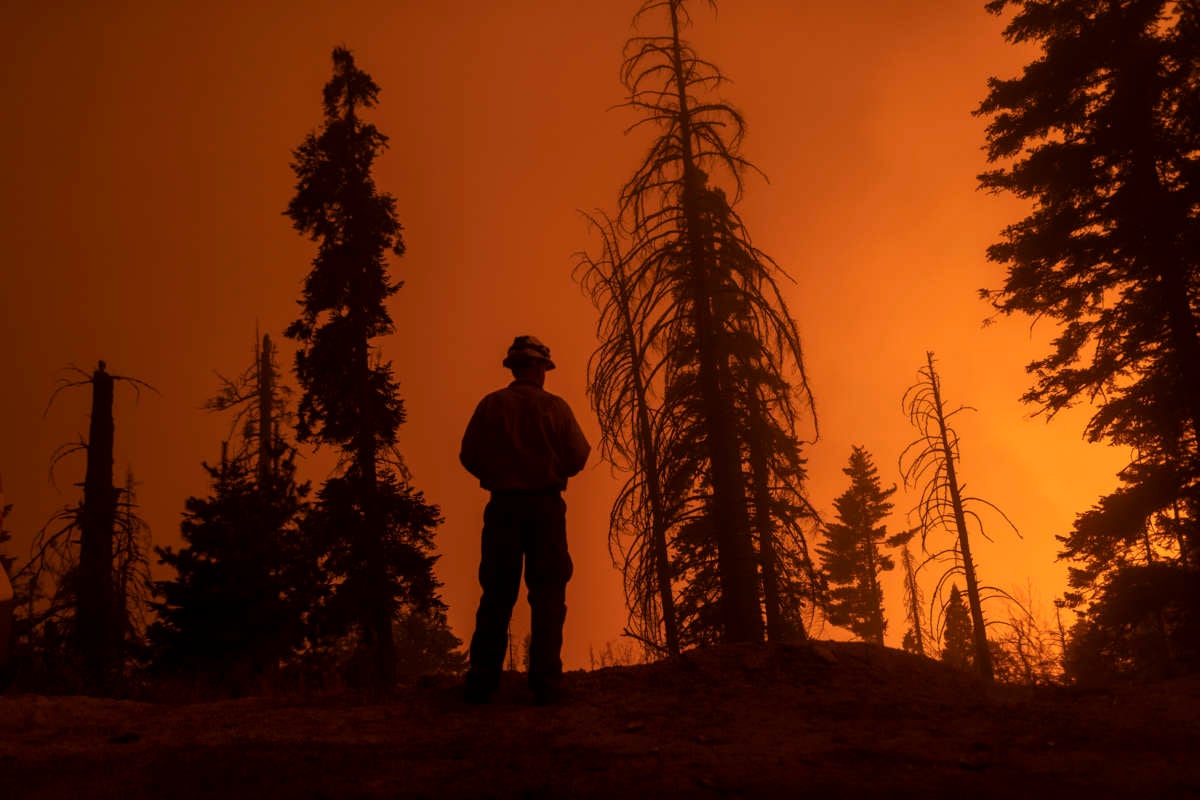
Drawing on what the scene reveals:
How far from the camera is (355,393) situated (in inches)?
721

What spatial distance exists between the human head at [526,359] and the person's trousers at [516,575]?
1.04 metres

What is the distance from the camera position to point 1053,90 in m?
15.0

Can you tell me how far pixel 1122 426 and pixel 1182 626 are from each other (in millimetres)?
3916

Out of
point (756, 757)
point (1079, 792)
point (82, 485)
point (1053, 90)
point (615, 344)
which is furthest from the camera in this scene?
point (82, 485)

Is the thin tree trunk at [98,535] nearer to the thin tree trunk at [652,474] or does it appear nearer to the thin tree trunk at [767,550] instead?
the thin tree trunk at [652,474]

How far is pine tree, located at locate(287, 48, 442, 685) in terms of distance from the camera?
57.3 ft

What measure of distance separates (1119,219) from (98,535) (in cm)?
2104

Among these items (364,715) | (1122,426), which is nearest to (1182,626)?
(1122,426)

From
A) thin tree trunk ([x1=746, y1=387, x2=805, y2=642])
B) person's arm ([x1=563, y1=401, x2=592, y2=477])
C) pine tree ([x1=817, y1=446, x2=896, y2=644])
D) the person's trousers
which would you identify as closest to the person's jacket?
person's arm ([x1=563, y1=401, x2=592, y2=477])

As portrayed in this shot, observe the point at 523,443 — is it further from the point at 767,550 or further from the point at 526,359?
the point at 767,550

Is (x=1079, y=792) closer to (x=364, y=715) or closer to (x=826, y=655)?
(x=826, y=655)

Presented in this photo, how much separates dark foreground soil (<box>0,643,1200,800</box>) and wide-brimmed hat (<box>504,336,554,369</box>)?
2.76m

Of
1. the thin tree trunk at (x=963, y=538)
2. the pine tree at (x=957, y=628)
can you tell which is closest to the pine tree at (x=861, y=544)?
the pine tree at (x=957, y=628)

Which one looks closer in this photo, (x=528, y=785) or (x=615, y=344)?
(x=528, y=785)
